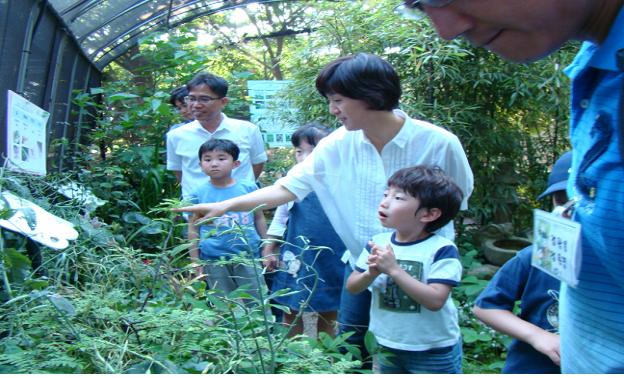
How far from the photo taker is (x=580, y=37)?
100cm

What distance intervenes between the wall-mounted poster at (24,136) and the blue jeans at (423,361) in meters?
1.49

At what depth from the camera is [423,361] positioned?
2125 millimetres

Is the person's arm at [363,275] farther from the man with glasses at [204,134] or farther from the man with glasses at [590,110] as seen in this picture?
the man with glasses at [204,134]

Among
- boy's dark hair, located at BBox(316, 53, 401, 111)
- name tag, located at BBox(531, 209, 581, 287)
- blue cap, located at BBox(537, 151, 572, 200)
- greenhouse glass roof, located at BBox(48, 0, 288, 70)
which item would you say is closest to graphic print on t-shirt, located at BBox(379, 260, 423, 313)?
blue cap, located at BBox(537, 151, 572, 200)

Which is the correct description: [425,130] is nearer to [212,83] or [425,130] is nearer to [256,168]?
[212,83]

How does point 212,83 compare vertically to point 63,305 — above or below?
above

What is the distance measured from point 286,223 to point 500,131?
286 centimetres

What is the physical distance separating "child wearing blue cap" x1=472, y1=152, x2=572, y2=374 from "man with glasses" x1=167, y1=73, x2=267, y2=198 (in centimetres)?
239

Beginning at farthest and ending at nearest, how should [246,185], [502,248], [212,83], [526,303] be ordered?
[502,248], [212,83], [246,185], [526,303]

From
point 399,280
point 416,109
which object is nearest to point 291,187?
point 399,280

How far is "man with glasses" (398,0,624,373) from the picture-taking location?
3.10 ft

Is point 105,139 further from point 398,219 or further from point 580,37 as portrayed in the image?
point 580,37

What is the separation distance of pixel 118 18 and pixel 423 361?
270 inches

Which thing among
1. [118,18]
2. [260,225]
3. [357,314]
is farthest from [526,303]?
[118,18]
